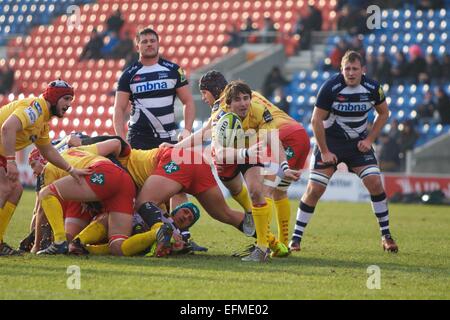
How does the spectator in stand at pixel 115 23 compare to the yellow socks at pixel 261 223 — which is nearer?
the yellow socks at pixel 261 223

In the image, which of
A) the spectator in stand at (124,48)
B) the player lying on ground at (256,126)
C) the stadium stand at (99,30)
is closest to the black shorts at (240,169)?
the player lying on ground at (256,126)

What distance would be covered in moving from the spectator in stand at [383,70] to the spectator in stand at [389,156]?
2.28 m

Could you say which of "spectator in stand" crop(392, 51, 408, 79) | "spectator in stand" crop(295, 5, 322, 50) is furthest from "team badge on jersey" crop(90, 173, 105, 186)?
"spectator in stand" crop(295, 5, 322, 50)

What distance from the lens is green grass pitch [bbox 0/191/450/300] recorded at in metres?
7.14

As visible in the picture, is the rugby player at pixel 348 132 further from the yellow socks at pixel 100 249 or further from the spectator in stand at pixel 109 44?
the spectator in stand at pixel 109 44

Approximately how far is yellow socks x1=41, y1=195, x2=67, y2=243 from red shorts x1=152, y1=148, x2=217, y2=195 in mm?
1053

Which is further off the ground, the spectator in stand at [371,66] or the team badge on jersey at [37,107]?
the spectator in stand at [371,66]

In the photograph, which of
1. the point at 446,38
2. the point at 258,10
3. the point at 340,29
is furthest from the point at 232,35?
the point at 446,38

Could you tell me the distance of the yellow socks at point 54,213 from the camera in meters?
9.37

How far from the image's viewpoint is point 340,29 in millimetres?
24625

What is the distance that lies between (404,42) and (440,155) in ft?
16.0

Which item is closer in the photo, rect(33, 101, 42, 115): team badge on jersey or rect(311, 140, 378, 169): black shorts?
rect(33, 101, 42, 115): team badge on jersey

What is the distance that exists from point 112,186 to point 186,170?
785 mm

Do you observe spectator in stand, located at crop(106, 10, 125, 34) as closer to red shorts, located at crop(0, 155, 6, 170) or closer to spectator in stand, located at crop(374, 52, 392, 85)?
spectator in stand, located at crop(374, 52, 392, 85)
